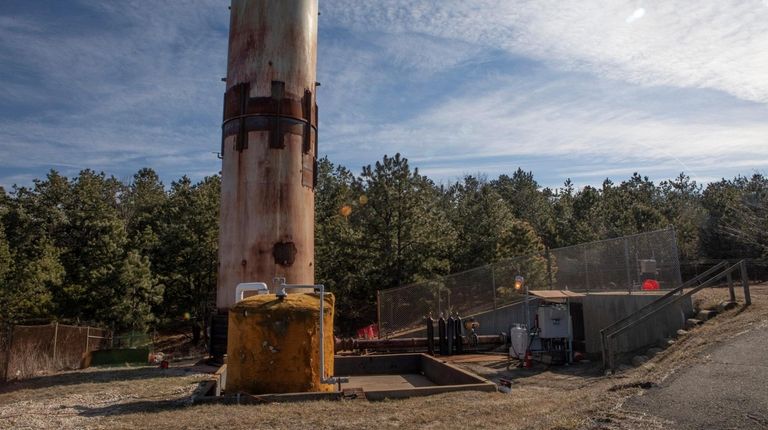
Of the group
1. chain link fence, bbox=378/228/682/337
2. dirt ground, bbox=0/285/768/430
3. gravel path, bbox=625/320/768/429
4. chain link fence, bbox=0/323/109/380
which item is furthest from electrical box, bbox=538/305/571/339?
chain link fence, bbox=0/323/109/380

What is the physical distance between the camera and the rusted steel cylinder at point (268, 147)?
54.2 ft

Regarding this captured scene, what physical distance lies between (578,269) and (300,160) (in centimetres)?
1277

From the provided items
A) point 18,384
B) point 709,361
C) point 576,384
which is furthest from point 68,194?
point 709,361

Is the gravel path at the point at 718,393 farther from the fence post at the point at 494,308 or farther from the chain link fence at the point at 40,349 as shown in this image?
the chain link fence at the point at 40,349

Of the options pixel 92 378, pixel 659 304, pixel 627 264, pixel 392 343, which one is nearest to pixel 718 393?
pixel 659 304

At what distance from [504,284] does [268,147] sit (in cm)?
1502

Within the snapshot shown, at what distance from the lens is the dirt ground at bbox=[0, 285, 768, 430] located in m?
8.37

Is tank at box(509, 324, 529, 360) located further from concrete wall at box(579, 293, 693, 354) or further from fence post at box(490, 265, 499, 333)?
fence post at box(490, 265, 499, 333)

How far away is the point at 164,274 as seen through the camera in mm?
47219

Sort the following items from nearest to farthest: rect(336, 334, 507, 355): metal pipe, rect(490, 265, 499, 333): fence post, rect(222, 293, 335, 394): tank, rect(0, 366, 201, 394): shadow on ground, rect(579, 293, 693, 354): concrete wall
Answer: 1. rect(222, 293, 335, 394): tank
2. rect(0, 366, 201, 394): shadow on ground
3. rect(579, 293, 693, 354): concrete wall
4. rect(336, 334, 507, 355): metal pipe
5. rect(490, 265, 499, 333): fence post

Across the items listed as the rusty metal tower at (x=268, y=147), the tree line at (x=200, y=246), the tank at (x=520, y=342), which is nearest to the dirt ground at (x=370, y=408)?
the rusty metal tower at (x=268, y=147)

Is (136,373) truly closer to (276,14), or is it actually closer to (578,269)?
(276,14)

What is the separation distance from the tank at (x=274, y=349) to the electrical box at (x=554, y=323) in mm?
10845

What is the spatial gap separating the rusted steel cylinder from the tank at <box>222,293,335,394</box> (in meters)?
5.70
